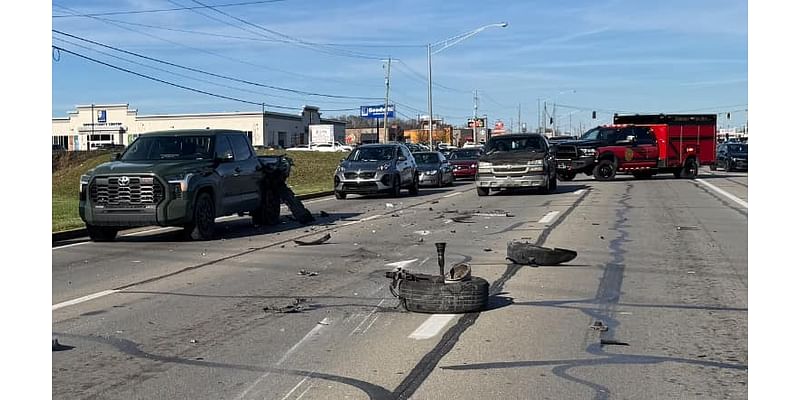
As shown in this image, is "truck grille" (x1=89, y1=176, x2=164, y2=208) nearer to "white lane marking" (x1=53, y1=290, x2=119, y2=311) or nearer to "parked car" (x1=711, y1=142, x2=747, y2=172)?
"white lane marking" (x1=53, y1=290, x2=119, y2=311)

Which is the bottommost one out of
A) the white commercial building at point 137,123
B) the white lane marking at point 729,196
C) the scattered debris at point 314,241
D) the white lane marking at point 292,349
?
the white lane marking at point 292,349

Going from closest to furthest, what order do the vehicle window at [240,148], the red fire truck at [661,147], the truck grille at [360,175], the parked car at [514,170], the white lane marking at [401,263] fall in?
the white lane marking at [401,263]
the vehicle window at [240,148]
the truck grille at [360,175]
the parked car at [514,170]
the red fire truck at [661,147]

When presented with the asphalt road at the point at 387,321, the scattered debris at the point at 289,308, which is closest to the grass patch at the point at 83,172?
the asphalt road at the point at 387,321

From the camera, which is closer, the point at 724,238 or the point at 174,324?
the point at 174,324

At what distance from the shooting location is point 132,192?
47.3 ft

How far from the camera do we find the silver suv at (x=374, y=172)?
26406 mm

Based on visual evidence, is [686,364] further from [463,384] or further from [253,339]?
[253,339]

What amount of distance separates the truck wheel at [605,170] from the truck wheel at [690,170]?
13.6 ft

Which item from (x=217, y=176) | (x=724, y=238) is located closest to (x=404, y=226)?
(x=217, y=176)

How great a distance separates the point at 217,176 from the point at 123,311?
6.96 m

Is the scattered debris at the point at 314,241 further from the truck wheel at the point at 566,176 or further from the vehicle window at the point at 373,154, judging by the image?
the truck wheel at the point at 566,176

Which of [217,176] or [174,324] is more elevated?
[217,176]

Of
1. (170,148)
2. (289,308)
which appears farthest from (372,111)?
(289,308)

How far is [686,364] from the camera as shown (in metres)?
6.55
